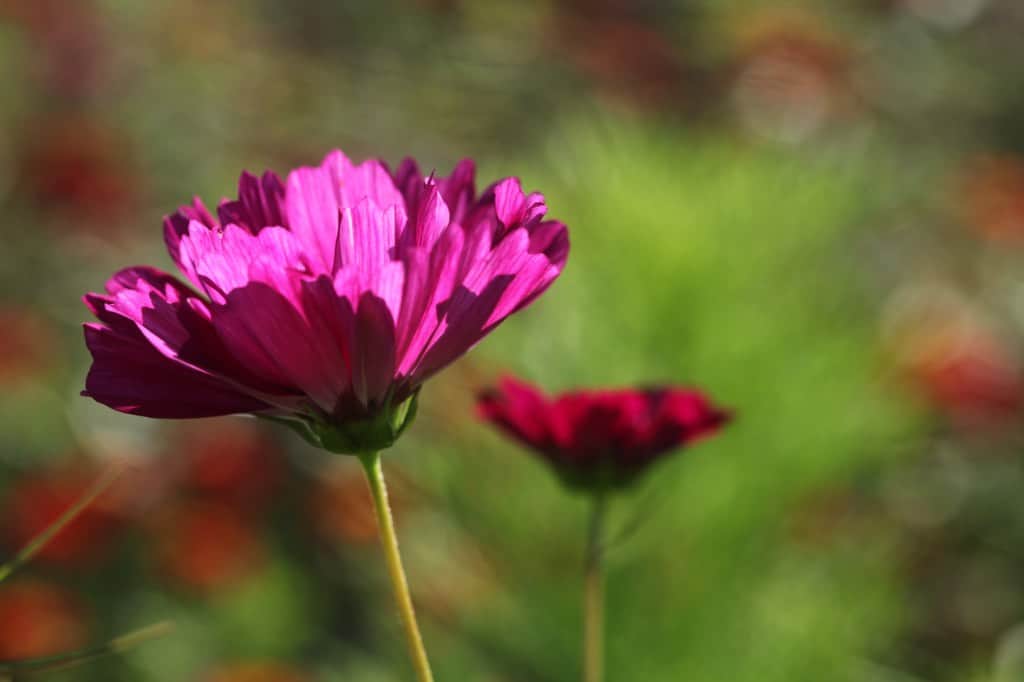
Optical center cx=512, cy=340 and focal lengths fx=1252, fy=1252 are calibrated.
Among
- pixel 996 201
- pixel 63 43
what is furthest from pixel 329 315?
pixel 63 43

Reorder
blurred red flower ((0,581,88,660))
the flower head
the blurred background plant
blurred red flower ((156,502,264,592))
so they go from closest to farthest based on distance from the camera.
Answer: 1. the flower head
2. the blurred background plant
3. blurred red flower ((0,581,88,660))
4. blurred red flower ((156,502,264,592))

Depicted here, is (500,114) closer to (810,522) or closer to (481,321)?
(810,522)

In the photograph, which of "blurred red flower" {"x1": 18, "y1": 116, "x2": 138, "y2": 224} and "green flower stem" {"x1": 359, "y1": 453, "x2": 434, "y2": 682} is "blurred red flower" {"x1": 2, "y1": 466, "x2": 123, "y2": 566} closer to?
"blurred red flower" {"x1": 18, "y1": 116, "x2": 138, "y2": 224}

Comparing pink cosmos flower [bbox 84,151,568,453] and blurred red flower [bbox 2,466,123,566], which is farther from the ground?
pink cosmos flower [bbox 84,151,568,453]

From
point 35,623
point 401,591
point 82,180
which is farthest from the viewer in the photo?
point 82,180

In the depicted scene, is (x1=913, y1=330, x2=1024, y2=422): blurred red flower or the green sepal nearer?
the green sepal

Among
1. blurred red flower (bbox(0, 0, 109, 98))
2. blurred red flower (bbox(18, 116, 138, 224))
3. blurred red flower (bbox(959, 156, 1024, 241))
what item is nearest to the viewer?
blurred red flower (bbox(18, 116, 138, 224))

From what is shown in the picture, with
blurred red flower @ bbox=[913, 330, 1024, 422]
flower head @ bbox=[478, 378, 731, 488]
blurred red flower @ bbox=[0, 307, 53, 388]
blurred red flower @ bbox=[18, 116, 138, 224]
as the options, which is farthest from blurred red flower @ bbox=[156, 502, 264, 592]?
flower head @ bbox=[478, 378, 731, 488]

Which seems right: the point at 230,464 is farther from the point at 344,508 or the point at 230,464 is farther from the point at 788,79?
the point at 788,79
